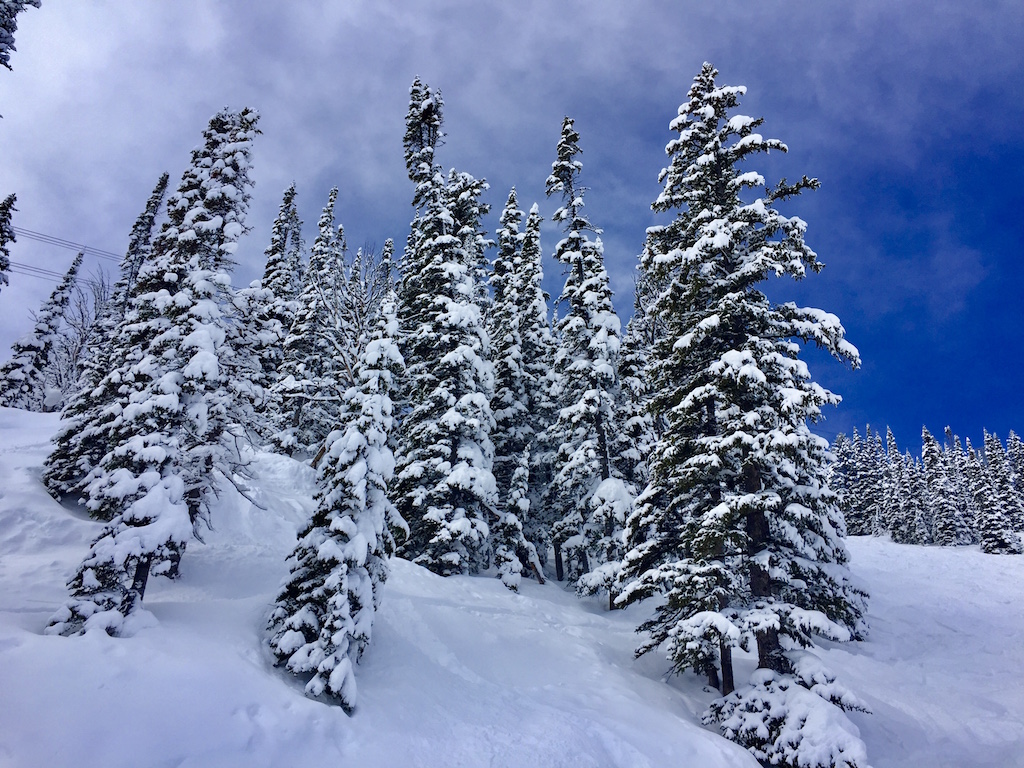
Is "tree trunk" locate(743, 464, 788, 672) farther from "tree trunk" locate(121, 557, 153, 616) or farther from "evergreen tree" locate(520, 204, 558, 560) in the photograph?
"evergreen tree" locate(520, 204, 558, 560)

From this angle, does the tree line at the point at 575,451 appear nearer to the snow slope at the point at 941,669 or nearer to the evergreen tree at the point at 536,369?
the snow slope at the point at 941,669

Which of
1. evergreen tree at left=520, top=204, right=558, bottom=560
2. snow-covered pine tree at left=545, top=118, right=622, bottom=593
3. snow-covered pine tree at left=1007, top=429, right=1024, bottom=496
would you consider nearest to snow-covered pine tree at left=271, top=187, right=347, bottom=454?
evergreen tree at left=520, top=204, right=558, bottom=560

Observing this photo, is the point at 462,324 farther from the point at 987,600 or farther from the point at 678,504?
the point at 987,600

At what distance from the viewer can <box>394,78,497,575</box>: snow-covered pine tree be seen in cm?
1966

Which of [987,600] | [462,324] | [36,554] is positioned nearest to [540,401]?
[462,324]

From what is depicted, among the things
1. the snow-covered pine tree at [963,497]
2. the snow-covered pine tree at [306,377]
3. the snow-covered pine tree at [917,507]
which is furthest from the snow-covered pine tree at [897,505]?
the snow-covered pine tree at [306,377]

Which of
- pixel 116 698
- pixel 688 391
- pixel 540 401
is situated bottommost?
pixel 116 698

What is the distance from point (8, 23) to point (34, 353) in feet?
115

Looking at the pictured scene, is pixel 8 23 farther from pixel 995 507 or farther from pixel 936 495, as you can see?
pixel 936 495

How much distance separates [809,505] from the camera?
11.9 meters

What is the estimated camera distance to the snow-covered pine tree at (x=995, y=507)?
52.2 m

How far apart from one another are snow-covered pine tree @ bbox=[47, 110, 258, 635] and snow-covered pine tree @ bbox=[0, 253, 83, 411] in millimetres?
34807

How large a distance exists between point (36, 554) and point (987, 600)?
4107 cm

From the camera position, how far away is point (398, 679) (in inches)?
420
